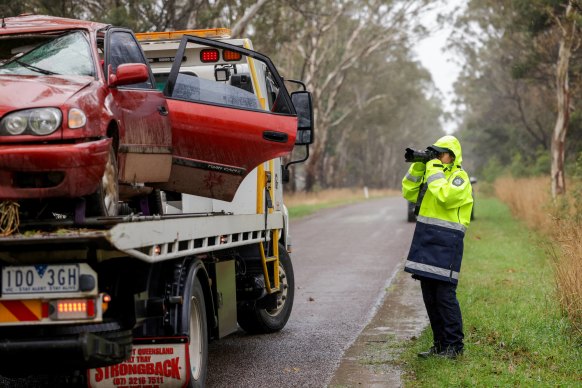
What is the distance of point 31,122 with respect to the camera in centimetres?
531

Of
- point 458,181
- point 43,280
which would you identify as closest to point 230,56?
point 458,181

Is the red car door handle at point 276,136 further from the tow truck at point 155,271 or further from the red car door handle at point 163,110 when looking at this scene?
the red car door handle at point 163,110

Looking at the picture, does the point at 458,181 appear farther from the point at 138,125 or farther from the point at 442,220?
the point at 138,125

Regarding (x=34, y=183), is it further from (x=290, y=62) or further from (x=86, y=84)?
(x=290, y=62)

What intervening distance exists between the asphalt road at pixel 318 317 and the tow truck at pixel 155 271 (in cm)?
49

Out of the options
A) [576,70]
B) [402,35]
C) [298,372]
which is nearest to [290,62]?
[402,35]

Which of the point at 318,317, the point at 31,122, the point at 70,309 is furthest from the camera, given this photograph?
the point at 318,317

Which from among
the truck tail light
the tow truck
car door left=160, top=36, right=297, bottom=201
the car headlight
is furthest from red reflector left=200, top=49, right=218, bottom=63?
the truck tail light

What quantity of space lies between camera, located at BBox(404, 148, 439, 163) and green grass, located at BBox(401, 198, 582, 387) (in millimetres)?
1671

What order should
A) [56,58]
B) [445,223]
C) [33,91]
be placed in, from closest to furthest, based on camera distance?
[33,91]
[56,58]
[445,223]

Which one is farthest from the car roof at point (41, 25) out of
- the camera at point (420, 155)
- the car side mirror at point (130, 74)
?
the camera at point (420, 155)

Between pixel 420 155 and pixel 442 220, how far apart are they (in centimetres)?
58

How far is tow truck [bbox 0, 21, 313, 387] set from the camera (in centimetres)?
495

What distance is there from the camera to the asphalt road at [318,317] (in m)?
7.43
